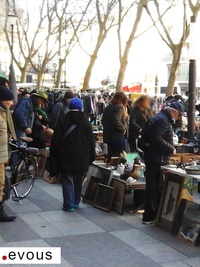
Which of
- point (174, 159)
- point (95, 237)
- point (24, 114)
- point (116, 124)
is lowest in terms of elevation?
point (95, 237)

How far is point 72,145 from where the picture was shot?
7.19 metres

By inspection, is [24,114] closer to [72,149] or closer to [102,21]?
[72,149]

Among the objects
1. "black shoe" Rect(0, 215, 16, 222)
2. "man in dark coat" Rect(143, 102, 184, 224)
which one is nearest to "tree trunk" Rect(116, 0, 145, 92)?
"man in dark coat" Rect(143, 102, 184, 224)

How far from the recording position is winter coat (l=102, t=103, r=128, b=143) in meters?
9.08

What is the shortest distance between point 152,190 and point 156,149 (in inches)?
24.3

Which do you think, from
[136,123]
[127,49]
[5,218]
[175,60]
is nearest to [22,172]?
[5,218]

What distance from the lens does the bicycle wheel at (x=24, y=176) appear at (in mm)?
7676

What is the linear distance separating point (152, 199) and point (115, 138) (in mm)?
2608

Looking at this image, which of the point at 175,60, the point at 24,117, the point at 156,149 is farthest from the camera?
the point at 175,60

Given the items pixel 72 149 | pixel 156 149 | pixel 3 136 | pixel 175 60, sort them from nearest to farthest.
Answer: pixel 3 136 → pixel 156 149 → pixel 72 149 → pixel 175 60

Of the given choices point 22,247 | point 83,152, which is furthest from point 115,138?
point 22,247

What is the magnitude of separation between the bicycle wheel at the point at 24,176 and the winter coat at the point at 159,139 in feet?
7.22

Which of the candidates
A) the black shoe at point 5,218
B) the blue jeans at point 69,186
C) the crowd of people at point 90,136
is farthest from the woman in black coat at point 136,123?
the black shoe at point 5,218

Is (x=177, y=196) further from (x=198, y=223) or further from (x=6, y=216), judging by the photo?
(x=6, y=216)
